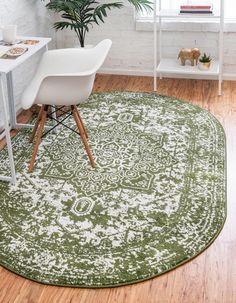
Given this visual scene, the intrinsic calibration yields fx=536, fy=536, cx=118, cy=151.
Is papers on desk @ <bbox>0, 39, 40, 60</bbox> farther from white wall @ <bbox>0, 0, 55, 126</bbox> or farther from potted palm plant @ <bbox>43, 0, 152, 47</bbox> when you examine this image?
potted palm plant @ <bbox>43, 0, 152, 47</bbox>

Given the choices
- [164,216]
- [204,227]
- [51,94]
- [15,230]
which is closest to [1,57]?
[51,94]

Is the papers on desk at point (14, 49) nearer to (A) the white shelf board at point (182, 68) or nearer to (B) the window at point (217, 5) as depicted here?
(A) the white shelf board at point (182, 68)

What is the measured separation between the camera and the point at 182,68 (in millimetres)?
4578

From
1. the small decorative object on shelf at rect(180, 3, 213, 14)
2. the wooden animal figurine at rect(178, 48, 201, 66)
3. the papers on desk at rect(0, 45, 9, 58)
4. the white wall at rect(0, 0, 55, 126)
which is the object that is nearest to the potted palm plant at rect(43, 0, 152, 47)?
the white wall at rect(0, 0, 55, 126)

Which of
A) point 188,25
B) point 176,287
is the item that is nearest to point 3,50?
point 176,287

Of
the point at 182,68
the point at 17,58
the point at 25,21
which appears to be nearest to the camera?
the point at 17,58

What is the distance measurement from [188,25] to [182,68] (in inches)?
17.4

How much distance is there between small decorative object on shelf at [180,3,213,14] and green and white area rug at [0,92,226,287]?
32.9 inches

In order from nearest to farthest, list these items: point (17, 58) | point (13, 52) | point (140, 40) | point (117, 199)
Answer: point (117, 199)
point (17, 58)
point (13, 52)
point (140, 40)

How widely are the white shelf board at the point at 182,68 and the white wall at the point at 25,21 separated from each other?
1.09m

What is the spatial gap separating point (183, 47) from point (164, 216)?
2337mm

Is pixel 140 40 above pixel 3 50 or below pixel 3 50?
below

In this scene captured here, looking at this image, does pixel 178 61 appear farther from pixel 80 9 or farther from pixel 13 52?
pixel 13 52

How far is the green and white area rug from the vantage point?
261cm
